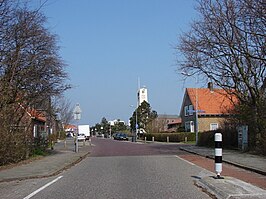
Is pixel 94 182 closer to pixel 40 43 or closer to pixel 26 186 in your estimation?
pixel 26 186

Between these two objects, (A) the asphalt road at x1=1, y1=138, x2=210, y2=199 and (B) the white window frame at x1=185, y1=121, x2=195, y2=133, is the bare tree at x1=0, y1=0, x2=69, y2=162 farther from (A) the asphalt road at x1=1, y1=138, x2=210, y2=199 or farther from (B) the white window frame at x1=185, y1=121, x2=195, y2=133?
(B) the white window frame at x1=185, y1=121, x2=195, y2=133

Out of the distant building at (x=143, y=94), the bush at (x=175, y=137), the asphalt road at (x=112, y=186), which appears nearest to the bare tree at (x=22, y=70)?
the asphalt road at (x=112, y=186)

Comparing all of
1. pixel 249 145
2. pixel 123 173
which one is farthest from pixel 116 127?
pixel 123 173

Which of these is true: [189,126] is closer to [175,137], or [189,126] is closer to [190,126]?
[190,126]

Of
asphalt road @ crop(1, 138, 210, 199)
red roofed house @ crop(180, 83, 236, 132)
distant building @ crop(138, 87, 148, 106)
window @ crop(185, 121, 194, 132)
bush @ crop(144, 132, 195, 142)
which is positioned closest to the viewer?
asphalt road @ crop(1, 138, 210, 199)

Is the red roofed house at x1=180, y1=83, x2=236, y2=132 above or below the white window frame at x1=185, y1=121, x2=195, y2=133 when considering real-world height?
above

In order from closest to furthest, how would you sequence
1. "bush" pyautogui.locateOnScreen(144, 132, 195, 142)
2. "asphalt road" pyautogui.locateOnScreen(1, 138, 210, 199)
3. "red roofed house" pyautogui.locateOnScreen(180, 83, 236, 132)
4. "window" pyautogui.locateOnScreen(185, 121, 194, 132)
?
1. "asphalt road" pyautogui.locateOnScreen(1, 138, 210, 199)
2. "bush" pyautogui.locateOnScreen(144, 132, 195, 142)
3. "red roofed house" pyautogui.locateOnScreen(180, 83, 236, 132)
4. "window" pyautogui.locateOnScreen(185, 121, 194, 132)

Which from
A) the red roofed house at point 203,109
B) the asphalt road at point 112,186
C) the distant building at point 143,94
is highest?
the distant building at point 143,94

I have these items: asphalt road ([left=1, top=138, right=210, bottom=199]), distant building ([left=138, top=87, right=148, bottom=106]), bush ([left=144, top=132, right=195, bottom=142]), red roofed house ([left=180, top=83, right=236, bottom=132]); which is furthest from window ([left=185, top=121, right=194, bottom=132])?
asphalt road ([left=1, top=138, right=210, bottom=199])

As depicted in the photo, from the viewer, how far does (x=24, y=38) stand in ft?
71.5

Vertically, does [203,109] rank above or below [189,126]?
above

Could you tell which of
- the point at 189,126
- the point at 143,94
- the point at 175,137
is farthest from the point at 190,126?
the point at 143,94

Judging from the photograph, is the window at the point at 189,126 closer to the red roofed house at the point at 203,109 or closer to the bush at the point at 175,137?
→ the red roofed house at the point at 203,109

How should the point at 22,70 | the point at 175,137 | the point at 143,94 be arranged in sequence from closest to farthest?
the point at 22,70 → the point at 175,137 → the point at 143,94
